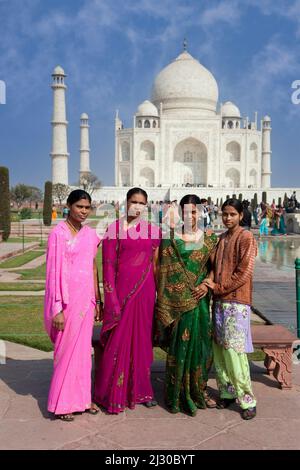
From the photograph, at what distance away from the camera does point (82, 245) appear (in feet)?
8.72

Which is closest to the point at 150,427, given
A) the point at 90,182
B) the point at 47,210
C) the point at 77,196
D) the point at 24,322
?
the point at 77,196

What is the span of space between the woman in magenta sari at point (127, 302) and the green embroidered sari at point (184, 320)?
0.25ft

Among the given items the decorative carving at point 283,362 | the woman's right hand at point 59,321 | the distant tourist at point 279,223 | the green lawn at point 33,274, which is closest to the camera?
the woman's right hand at point 59,321

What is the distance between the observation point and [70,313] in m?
2.60

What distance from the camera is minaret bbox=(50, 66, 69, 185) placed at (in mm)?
37656

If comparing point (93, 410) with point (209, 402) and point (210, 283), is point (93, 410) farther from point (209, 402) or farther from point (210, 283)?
point (210, 283)

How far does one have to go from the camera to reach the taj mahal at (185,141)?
41.3 metres

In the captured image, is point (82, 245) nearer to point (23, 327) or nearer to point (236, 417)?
point (236, 417)

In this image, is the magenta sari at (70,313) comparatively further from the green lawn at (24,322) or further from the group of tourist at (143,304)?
the green lawn at (24,322)

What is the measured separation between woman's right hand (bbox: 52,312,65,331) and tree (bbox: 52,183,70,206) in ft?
108

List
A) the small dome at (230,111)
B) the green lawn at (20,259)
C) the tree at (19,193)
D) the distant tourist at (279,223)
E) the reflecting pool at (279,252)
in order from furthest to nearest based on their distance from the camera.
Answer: the small dome at (230,111), the tree at (19,193), the distant tourist at (279,223), the reflecting pool at (279,252), the green lawn at (20,259)

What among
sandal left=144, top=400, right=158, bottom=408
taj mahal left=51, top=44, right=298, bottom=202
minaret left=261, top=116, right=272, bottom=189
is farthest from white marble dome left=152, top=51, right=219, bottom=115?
sandal left=144, top=400, right=158, bottom=408

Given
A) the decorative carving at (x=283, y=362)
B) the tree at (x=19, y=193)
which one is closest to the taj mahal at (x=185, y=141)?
the tree at (x=19, y=193)

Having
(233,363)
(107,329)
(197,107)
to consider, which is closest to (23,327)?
(107,329)
